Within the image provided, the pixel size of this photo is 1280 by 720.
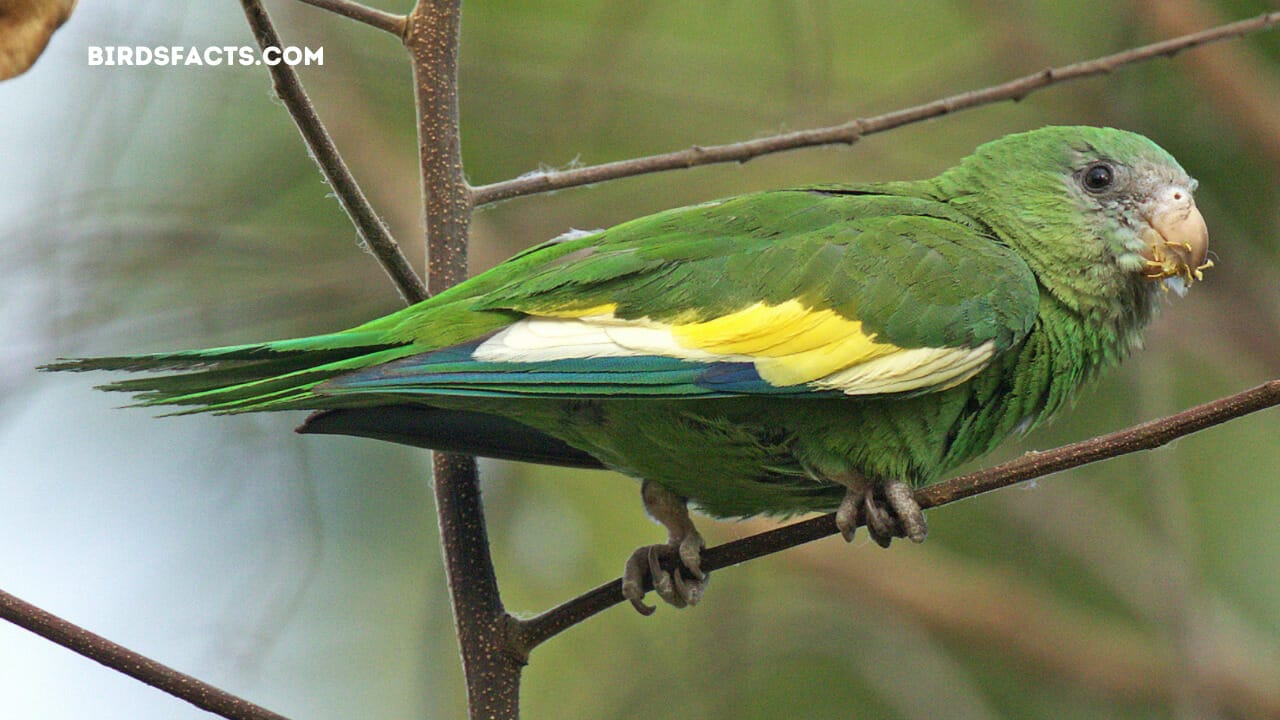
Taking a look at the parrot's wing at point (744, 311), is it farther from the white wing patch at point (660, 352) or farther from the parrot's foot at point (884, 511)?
the parrot's foot at point (884, 511)

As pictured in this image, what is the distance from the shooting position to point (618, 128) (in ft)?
17.6

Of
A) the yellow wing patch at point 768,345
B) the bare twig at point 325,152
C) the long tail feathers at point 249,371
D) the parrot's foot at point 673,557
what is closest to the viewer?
the bare twig at point 325,152

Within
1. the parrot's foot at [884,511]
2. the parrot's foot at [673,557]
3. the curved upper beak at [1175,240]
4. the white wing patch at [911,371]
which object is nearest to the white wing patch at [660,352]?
the white wing patch at [911,371]

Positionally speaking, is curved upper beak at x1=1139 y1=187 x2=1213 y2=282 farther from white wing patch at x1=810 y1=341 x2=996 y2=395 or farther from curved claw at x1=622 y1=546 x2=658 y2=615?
curved claw at x1=622 y1=546 x2=658 y2=615

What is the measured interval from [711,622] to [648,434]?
209 centimetres

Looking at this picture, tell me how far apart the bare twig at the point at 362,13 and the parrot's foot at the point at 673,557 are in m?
1.07

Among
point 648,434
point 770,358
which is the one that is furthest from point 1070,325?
point 648,434

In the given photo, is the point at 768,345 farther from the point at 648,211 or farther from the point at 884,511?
the point at 648,211

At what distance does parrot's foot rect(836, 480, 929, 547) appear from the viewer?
2.31 metres

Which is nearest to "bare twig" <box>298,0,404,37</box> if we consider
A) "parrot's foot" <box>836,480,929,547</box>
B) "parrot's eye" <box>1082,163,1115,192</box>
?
"parrot's foot" <box>836,480,929,547</box>

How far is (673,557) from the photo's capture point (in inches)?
105

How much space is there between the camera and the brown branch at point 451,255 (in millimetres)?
2193

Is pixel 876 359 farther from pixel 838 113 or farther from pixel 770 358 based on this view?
pixel 838 113

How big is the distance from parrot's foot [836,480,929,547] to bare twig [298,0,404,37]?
123cm
